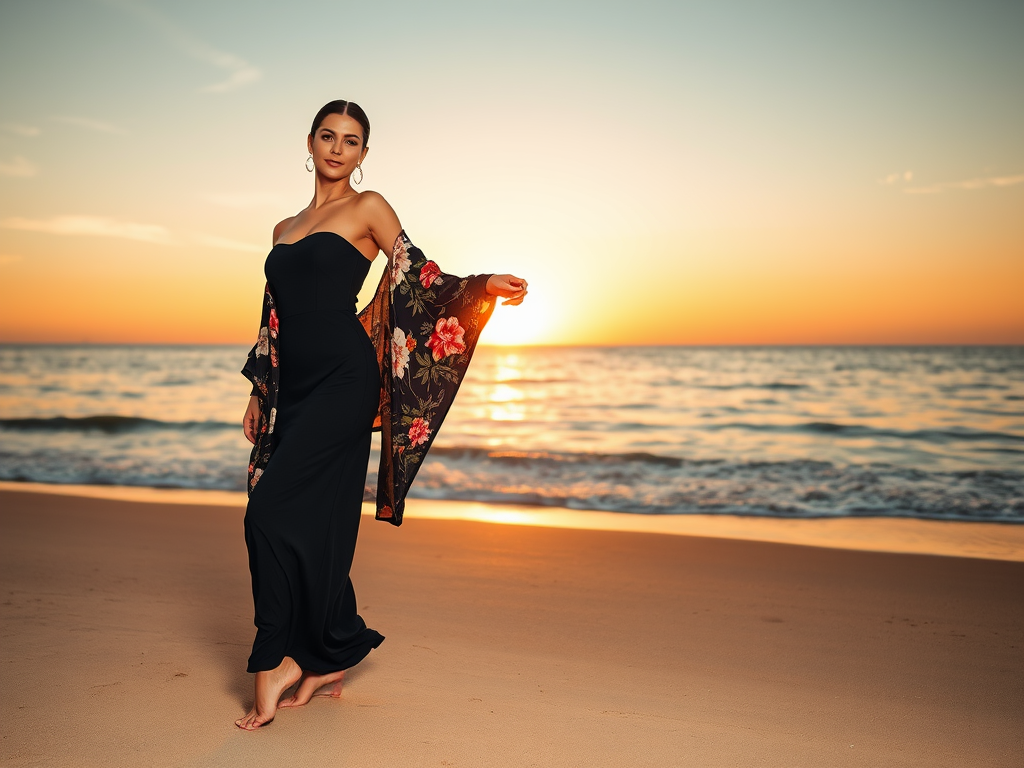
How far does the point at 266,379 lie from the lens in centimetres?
282

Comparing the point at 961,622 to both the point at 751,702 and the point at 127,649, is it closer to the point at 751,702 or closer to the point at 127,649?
the point at 751,702

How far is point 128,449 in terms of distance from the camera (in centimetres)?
1199

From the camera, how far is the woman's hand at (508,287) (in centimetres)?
275

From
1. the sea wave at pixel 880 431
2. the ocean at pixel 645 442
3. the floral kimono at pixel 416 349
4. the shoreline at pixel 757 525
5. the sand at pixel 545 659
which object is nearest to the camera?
the sand at pixel 545 659

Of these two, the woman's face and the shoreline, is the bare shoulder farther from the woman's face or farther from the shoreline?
Result: the shoreline

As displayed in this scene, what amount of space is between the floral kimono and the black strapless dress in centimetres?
10

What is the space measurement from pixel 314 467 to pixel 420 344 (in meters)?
0.59

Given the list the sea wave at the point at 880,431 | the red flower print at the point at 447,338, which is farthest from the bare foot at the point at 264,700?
the sea wave at the point at 880,431

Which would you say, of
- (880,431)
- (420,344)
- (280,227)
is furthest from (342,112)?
(880,431)

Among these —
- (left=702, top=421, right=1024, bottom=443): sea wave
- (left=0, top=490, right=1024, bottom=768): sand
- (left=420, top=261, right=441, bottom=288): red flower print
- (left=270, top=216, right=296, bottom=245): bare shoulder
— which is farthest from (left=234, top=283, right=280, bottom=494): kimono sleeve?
(left=702, top=421, right=1024, bottom=443): sea wave

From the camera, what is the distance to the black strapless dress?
2551 millimetres

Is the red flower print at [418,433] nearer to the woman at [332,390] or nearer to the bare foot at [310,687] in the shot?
the woman at [332,390]

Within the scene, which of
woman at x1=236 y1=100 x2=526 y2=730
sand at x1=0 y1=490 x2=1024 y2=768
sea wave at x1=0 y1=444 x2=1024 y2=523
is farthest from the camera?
sea wave at x1=0 y1=444 x2=1024 y2=523

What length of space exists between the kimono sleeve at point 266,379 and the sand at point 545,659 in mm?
836
